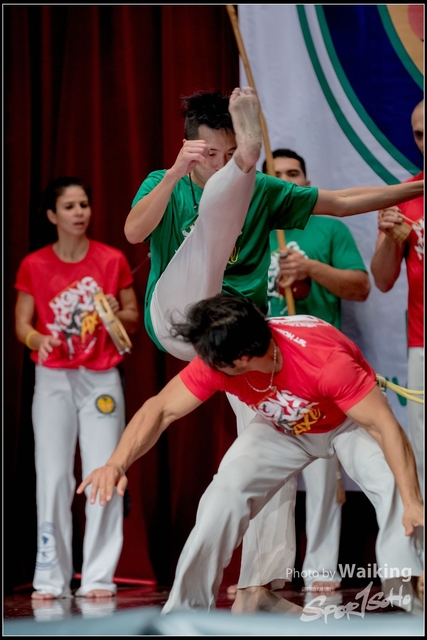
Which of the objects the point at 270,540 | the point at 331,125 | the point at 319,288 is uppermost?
the point at 331,125

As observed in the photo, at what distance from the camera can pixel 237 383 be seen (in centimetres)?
246

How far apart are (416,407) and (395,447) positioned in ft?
4.07

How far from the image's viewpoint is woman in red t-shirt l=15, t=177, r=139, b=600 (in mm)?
3682

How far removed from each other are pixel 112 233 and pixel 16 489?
1267mm

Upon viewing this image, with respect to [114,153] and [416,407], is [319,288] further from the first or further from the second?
[114,153]

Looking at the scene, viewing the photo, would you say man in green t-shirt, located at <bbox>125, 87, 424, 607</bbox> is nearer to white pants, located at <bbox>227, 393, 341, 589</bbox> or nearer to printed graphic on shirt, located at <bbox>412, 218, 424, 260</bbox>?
white pants, located at <bbox>227, 393, 341, 589</bbox>

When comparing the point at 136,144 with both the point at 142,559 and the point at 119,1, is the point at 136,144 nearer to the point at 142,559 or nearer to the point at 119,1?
the point at 119,1

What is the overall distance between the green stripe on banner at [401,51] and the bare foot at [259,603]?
2.15 m

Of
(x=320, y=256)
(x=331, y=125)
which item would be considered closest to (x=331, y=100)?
(x=331, y=125)

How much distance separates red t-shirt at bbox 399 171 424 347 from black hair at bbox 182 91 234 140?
1.10 metres

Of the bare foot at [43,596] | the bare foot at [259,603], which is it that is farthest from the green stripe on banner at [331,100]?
the bare foot at [43,596]

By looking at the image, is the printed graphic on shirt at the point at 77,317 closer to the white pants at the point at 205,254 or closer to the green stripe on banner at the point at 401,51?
the white pants at the point at 205,254

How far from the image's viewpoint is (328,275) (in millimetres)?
3596

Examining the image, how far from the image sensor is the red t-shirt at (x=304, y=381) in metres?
2.30
